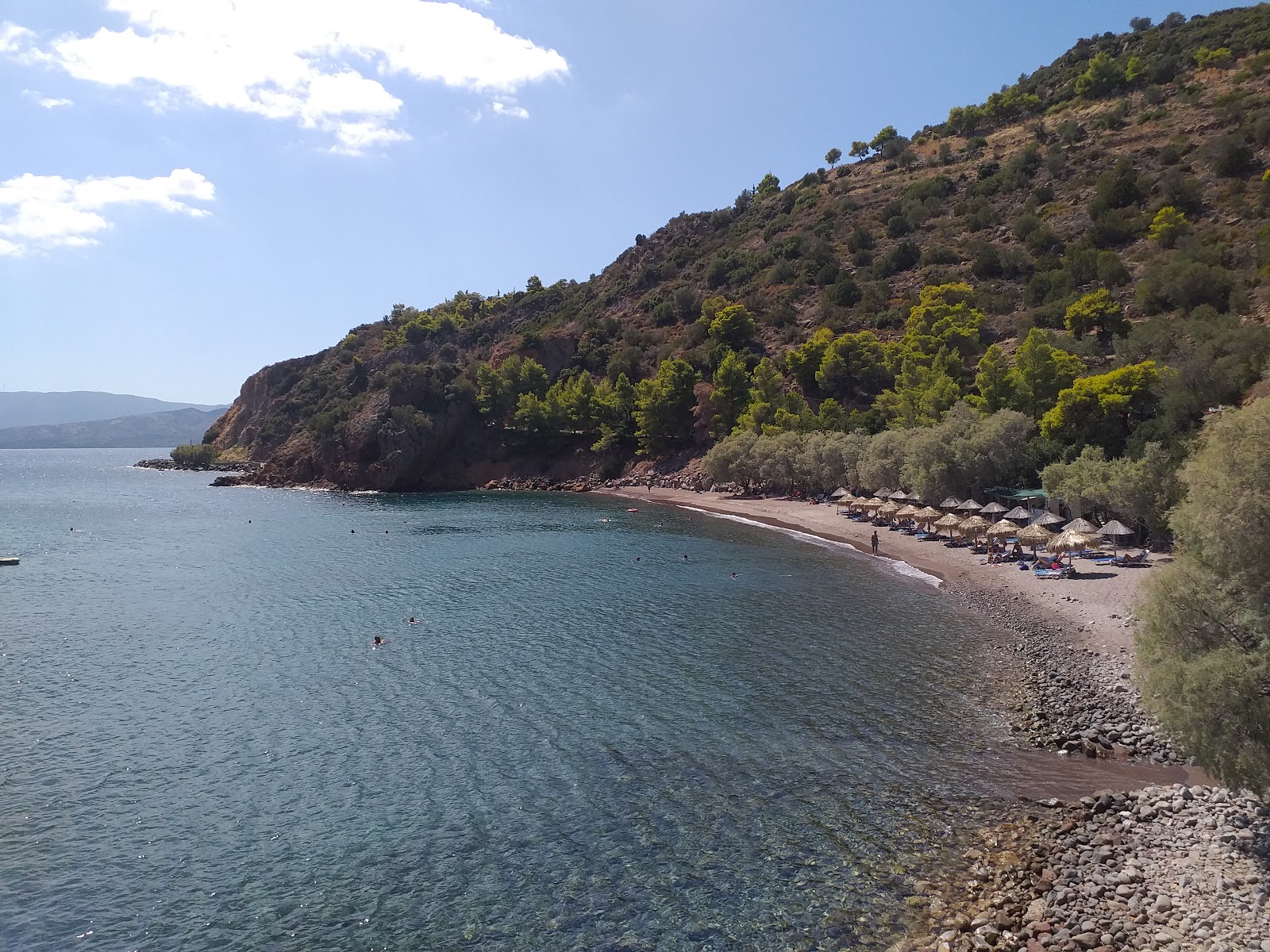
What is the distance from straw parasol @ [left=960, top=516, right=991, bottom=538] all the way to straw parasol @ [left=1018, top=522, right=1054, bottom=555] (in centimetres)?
437

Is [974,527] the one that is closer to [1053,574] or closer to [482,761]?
[1053,574]

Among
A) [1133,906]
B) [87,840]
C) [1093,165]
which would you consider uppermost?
[1093,165]

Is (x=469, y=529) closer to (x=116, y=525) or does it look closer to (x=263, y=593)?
(x=263, y=593)

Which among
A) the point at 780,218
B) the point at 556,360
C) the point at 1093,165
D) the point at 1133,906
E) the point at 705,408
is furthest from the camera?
the point at 780,218

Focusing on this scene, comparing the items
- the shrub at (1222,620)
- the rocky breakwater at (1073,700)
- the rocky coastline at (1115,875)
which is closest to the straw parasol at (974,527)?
the rocky breakwater at (1073,700)

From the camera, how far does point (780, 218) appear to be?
157m

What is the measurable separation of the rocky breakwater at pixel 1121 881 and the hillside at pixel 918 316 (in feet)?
117

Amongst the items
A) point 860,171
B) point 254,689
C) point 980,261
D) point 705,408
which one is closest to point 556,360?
point 705,408

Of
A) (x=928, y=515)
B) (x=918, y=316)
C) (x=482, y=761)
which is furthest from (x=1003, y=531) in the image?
(x=918, y=316)

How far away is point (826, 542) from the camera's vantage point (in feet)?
190

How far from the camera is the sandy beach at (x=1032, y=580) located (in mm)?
30578

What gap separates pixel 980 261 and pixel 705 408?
44986 mm

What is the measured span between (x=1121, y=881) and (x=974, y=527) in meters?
35.7

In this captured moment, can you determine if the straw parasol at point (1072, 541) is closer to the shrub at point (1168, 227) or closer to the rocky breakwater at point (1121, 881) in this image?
the rocky breakwater at point (1121, 881)
